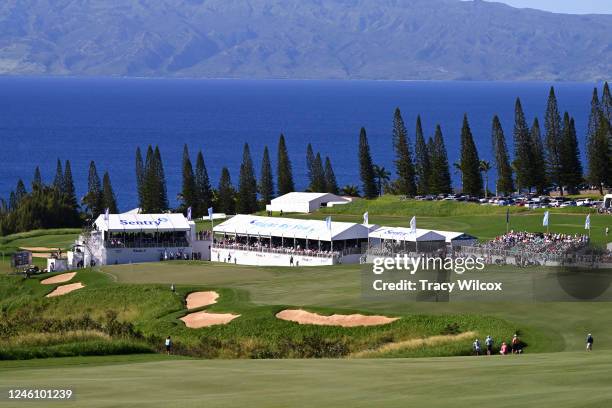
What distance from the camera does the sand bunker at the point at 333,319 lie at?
136 feet

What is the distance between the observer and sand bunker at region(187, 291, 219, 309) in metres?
49.6

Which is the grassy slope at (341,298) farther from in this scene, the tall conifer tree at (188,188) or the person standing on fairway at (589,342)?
the tall conifer tree at (188,188)

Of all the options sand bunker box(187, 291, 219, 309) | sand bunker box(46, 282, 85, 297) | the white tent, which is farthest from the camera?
the white tent

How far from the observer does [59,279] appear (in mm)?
60969

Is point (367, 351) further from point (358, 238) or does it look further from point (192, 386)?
point (358, 238)

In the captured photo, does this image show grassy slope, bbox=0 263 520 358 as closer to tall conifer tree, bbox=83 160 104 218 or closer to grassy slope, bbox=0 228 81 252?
grassy slope, bbox=0 228 81 252

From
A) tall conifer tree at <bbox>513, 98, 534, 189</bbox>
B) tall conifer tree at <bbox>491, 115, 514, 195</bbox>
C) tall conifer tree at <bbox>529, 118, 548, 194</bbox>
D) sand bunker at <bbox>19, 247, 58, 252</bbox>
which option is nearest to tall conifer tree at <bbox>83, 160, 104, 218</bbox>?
sand bunker at <bbox>19, 247, 58, 252</bbox>

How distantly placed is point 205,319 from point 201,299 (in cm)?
521

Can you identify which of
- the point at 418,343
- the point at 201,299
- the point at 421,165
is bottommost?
the point at 418,343

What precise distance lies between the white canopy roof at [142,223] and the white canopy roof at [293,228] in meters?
2.98

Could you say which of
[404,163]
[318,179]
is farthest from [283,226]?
[318,179]

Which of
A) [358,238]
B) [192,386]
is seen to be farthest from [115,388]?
[358,238]

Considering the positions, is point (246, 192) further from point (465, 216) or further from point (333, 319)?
point (333, 319)

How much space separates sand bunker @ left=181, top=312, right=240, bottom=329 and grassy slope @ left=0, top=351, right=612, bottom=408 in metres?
15.2
